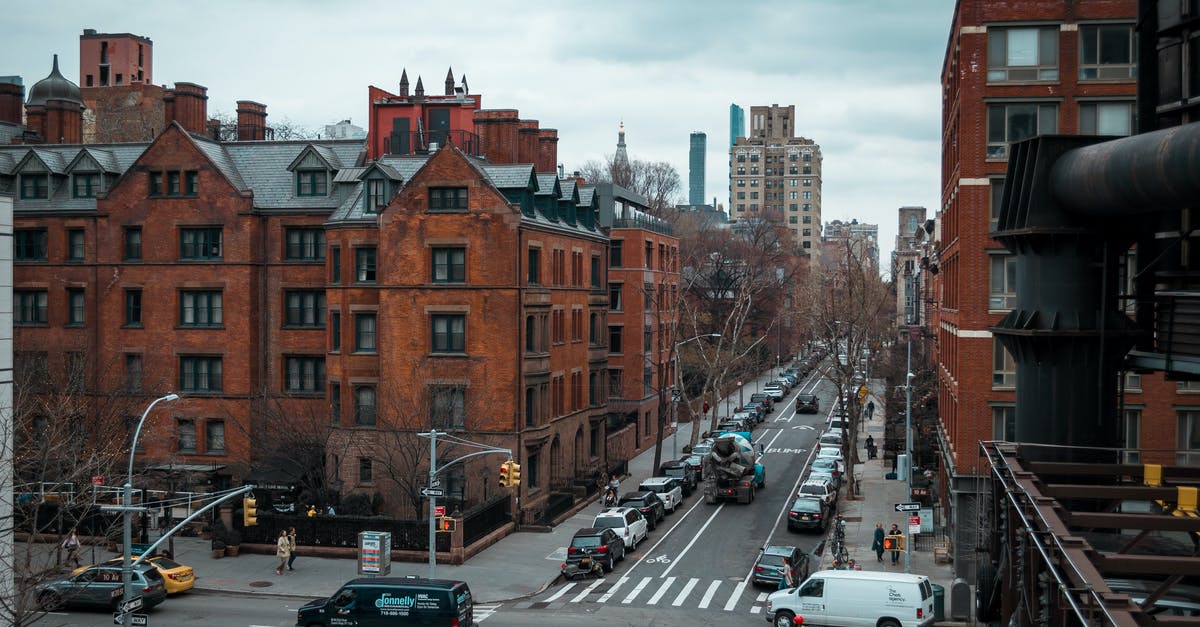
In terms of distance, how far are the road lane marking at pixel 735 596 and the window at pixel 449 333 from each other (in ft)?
53.6

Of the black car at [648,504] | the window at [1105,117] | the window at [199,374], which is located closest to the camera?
the window at [1105,117]

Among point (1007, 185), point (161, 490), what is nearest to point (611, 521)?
point (161, 490)

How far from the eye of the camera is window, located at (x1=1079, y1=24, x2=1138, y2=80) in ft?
122

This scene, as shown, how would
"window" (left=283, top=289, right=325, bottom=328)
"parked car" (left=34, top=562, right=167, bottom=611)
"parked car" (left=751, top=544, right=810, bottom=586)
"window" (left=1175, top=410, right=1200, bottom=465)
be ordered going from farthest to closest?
"window" (left=283, top=289, right=325, bottom=328) → "window" (left=1175, top=410, right=1200, bottom=465) → "parked car" (left=751, top=544, right=810, bottom=586) → "parked car" (left=34, top=562, right=167, bottom=611)

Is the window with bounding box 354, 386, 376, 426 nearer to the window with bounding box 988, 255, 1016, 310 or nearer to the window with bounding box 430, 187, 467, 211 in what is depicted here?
the window with bounding box 430, 187, 467, 211

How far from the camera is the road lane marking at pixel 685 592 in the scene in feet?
115

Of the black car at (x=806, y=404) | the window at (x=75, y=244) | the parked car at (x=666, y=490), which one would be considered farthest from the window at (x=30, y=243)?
the black car at (x=806, y=404)

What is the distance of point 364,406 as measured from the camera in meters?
48.2

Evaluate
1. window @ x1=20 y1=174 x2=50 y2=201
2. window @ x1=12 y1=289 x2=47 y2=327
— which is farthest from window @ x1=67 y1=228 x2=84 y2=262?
window @ x1=20 y1=174 x2=50 y2=201

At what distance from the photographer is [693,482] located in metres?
58.7

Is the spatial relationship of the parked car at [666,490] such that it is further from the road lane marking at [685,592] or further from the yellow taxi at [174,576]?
the yellow taxi at [174,576]

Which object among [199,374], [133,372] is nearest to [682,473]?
[199,374]

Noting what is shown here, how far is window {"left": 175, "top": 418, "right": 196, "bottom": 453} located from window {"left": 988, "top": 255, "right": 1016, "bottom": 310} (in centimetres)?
3644

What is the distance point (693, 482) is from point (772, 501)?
214 inches
